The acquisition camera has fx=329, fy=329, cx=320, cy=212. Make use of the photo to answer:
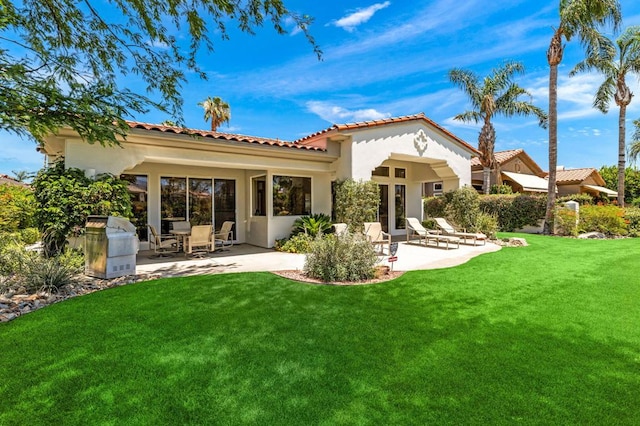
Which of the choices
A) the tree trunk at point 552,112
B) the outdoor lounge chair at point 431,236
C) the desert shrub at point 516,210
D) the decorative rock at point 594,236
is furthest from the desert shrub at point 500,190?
the outdoor lounge chair at point 431,236

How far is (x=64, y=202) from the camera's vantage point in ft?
30.0

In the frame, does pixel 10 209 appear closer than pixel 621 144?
Yes

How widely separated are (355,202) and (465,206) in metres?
7.77

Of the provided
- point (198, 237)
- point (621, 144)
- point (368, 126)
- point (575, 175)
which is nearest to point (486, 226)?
point (368, 126)

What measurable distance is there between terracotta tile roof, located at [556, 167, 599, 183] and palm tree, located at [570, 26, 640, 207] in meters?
12.0

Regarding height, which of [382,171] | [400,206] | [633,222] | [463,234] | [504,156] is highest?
[504,156]

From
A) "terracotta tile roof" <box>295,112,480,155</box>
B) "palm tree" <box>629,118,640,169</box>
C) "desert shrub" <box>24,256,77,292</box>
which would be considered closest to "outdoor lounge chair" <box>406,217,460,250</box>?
"terracotta tile roof" <box>295,112,480,155</box>

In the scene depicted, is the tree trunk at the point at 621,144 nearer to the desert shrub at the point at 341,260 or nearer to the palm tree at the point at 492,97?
the palm tree at the point at 492,97

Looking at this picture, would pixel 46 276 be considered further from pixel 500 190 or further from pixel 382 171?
pixel 500 190

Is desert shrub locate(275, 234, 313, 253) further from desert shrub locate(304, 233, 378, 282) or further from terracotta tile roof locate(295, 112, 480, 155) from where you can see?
terracotta tile roof locate(295, 112, 480, 155)

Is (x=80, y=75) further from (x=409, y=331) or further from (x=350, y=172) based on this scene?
(x=350, y=172)

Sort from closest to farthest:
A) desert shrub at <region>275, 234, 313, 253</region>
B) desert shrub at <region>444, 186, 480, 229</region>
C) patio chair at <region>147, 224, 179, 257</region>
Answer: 1. patio chair at <region>147, 224, 179, 257</region>
2. desert shrub at <region>275, 234, 313, 253</region>
3. desert shrub at <region>444, 186, 480, 229</region>

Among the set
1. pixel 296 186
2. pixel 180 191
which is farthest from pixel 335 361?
pixel 180 191

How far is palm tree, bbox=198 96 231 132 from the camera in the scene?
111 ft
